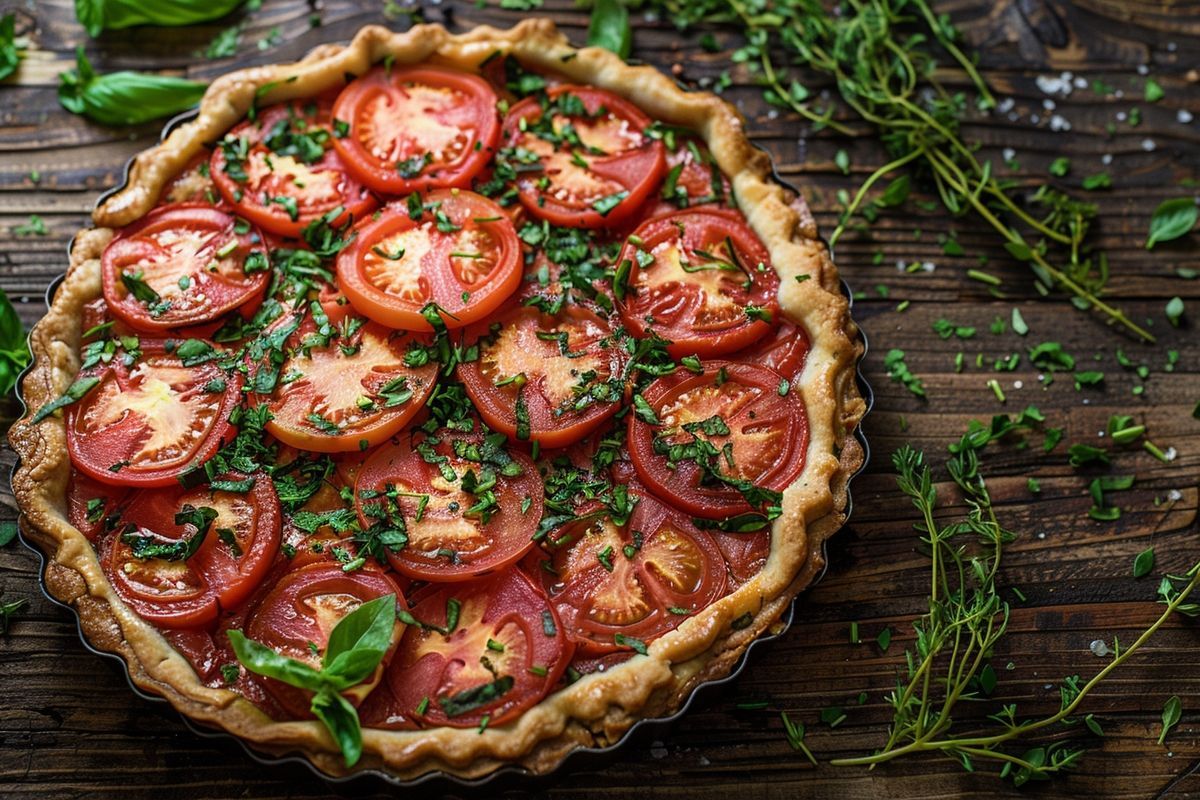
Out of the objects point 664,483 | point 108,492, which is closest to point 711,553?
point 664,483

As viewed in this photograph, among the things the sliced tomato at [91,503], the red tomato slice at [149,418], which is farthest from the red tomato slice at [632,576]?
the sliced tomato at [91,503]

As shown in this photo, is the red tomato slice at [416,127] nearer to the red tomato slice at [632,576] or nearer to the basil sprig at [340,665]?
the red tomato slice at [632,576]

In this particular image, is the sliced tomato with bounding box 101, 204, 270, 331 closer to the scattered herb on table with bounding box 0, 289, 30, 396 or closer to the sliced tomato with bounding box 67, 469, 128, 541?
the scattered herb on table with bounding box 0, 289, 30, 396

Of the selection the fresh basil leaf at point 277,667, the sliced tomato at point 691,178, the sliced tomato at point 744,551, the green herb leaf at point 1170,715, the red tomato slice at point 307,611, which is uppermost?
the sliced tomato at point 691,178

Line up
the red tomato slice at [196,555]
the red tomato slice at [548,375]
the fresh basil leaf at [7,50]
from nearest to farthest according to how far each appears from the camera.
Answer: the red tomato slice at [196,555] → the red tomato slice at [548,375] → the fresh basil leaf at [7,50]

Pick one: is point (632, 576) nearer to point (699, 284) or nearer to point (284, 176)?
point (699, 284)

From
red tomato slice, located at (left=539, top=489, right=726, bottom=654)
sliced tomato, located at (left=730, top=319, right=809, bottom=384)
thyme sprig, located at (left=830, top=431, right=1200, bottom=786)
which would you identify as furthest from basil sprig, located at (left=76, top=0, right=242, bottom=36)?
thyme sprig, located at (left=830, top=431, right=1200, bottom=786)

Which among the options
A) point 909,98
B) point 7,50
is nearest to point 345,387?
point 7,50
